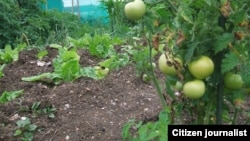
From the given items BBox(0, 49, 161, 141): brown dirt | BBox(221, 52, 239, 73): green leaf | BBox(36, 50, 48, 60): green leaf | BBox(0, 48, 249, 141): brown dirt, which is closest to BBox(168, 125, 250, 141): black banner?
BBox(221, 52, 239, 73): green leaf

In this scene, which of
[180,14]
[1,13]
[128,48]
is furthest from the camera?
[1,13]

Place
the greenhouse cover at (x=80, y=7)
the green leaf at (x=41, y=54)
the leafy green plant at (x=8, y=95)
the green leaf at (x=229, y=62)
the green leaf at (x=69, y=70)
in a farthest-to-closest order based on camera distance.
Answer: the greenhouse cover at (x=80, y=7) < the green leaf at (x=41, y=54) < the green leaf at (x=69, y=70) < the leafy green plant at (x=8, y=95) < the green leaf at (x=229, y=62)

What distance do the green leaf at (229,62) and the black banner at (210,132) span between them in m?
0.32

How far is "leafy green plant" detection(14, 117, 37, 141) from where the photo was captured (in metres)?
2.97

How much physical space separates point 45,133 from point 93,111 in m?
0.41

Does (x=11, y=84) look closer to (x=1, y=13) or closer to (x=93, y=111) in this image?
(x=93, y=111)

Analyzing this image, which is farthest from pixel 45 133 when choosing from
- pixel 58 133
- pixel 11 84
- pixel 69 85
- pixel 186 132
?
pixel 186 132

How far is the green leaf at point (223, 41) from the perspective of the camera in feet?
6.05

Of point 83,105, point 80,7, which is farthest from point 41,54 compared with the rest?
point 80,7

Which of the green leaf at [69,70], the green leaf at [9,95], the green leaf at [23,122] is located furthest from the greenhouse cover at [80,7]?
the green leaf at [23,122]

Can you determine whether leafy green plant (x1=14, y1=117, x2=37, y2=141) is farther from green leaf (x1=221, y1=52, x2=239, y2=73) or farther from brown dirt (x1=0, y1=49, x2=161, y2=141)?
green leaf (x1=221, y1=52, x2=239, y2=73)

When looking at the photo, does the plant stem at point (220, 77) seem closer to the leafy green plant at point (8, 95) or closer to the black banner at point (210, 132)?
the black banner at point (210, 132)

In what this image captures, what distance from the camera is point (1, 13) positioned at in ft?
24.2

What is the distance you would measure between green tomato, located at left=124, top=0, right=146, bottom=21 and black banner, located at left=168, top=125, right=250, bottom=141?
504 millimetres
